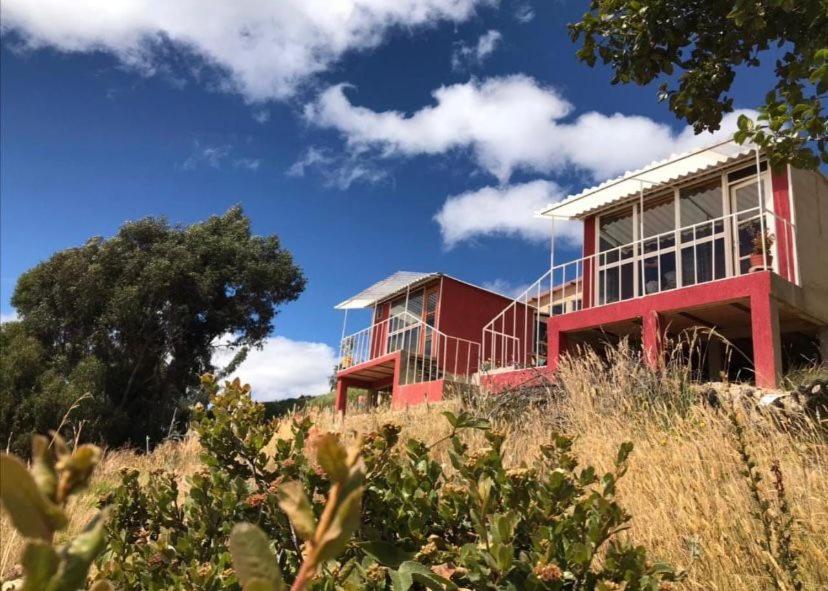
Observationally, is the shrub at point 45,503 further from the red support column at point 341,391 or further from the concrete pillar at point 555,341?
the red support column at point 341,391

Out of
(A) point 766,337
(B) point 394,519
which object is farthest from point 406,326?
(B) point 394,519

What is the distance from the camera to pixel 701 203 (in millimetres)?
11781

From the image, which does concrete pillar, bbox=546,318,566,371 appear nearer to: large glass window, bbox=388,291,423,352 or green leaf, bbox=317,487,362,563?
large glass window, bbox=388,291,423,352

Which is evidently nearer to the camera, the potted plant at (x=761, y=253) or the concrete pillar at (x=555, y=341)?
the potted plant at (x=761, y=253)

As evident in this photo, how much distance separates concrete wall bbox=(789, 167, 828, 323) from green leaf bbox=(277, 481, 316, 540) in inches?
418

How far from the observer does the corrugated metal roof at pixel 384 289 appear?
63.5ft

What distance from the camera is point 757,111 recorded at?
3.76 m

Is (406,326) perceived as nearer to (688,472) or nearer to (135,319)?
(135,319)

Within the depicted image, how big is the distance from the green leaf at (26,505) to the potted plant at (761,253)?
9.53m

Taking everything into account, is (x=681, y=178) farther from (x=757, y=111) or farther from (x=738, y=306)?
(x=757, y=111)

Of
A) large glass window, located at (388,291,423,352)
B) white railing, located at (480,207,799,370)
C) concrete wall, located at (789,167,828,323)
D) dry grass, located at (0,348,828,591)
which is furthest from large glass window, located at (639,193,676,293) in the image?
large glass window, located at (388,291,423,352)

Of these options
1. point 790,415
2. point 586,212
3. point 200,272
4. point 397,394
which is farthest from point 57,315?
point 790,415

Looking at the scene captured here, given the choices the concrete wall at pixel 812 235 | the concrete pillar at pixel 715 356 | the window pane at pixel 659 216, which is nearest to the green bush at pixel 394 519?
the concrete wall at pixel 812 235

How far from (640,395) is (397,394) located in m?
9.23
